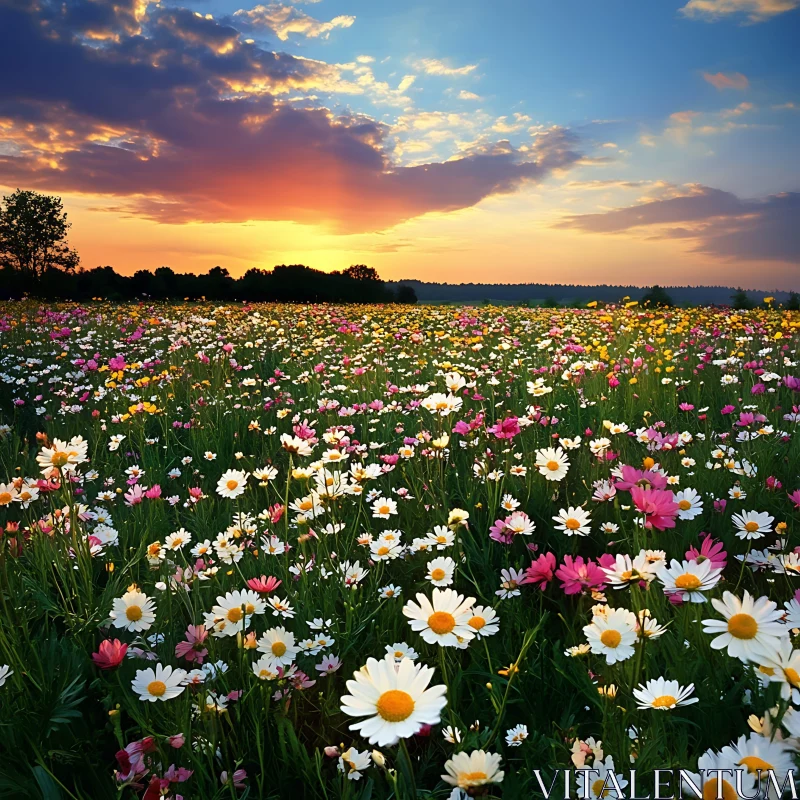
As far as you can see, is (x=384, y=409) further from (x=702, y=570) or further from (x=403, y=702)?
(x=403, y=702)

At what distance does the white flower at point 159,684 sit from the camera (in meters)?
1.45

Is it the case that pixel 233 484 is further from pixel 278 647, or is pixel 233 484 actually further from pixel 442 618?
pixel 442 618

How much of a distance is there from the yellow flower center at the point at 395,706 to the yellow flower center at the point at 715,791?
1.69 ft

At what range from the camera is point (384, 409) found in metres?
4.56

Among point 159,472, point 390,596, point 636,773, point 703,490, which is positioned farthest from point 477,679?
point 159,472

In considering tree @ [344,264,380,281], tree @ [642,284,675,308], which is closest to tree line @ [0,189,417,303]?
tree @ [344,264,380,281]

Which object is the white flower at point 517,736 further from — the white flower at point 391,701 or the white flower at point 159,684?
the white flower at point 159,684

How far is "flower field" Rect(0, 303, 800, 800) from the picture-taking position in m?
1.22

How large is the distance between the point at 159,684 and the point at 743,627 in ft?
4.52

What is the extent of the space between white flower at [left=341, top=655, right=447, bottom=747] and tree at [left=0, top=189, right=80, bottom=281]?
5913 centimetres

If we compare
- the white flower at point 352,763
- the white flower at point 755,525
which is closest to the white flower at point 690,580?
the white flower at point 352,763

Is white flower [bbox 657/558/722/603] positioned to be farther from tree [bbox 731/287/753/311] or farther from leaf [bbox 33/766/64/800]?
tree [bbox 731/287/753/311]

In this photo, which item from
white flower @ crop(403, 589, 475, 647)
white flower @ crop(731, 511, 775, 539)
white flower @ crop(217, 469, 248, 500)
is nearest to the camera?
white flower @ crop(403, 589, 475, 647)

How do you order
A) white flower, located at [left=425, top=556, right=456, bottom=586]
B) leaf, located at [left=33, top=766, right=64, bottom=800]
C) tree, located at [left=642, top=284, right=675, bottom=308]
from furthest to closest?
tree, located at [left=642, top=284, right=675, bottom=308] < white flower, located at [left=425, top=556, right=456, bottom=586] < leaf, located at [left=33, top=766, right=64, bottom=800]
